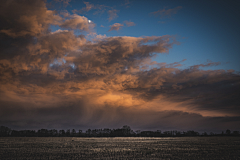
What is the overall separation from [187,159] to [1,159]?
28270 millimetres

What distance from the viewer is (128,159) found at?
27891 mm

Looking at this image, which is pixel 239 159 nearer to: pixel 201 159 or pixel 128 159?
pixel 201 159

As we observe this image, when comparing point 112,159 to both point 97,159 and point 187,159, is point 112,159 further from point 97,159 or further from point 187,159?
point 187,159

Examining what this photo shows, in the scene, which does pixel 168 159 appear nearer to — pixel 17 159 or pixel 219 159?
pixel 219 159

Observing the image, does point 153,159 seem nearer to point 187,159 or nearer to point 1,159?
point 187,159

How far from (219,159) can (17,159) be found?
3098 centimetres

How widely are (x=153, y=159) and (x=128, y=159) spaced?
3.88 m

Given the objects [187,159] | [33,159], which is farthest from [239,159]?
[33,159]

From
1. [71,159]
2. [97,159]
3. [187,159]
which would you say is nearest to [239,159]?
[187,159]

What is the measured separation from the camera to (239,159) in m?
27.8

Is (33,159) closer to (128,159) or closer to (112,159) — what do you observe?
(112,159)

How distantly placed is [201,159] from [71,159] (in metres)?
20.2

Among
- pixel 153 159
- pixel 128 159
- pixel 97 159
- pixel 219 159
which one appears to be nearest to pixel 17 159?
pixel 97 159

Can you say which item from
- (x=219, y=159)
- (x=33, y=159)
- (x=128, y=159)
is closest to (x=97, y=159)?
(x=128, y=159)
